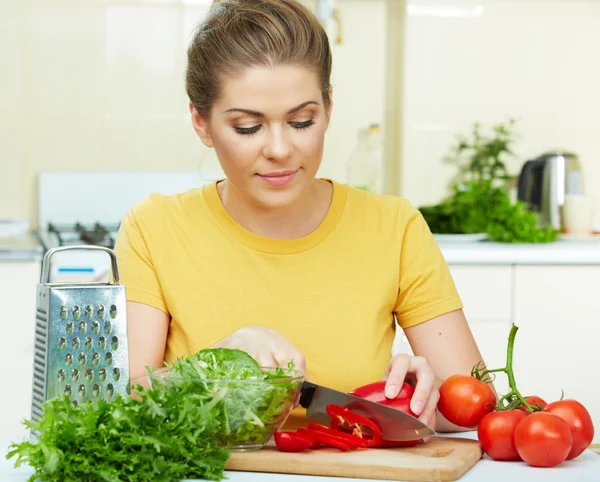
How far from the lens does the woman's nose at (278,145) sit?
1515 mm

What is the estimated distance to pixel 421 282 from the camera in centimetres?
172

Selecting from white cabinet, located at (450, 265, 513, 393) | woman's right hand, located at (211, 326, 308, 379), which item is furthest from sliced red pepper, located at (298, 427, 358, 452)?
white cabinet, located at (450, 265, 513, 393)

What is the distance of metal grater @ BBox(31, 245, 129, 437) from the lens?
118 cm

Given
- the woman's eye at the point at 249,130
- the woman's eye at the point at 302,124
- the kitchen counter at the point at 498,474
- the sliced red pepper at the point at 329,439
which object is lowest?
the kitchen counter at the point at 498,474

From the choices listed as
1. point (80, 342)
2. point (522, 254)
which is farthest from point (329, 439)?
point (522, 254)

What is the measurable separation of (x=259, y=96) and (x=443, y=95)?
7.49ft

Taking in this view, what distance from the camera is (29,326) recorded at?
9.91 feet

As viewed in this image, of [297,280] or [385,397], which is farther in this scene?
[297,280]

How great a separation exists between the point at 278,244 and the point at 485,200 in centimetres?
192

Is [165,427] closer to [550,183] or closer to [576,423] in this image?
[576,423]

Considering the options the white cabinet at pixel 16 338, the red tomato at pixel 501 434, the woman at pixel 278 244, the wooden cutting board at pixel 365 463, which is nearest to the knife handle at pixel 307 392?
the wooden cutting board at pixel 365 463

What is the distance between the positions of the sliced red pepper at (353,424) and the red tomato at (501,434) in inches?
5.3

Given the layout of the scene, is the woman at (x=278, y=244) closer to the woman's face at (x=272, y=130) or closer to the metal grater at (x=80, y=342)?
the woman's face at (x=272, y=130)

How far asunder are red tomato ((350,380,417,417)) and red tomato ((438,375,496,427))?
46 mm
